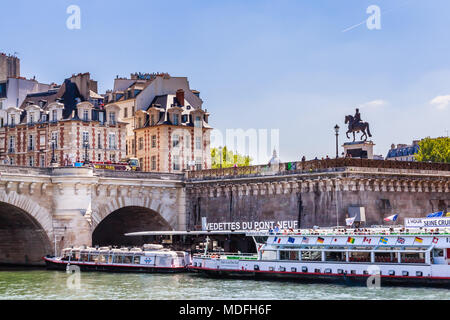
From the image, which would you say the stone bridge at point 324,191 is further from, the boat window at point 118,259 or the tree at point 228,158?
the tree at point 228,158

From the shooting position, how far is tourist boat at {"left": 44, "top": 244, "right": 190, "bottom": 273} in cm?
5906

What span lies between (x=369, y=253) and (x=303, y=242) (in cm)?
435

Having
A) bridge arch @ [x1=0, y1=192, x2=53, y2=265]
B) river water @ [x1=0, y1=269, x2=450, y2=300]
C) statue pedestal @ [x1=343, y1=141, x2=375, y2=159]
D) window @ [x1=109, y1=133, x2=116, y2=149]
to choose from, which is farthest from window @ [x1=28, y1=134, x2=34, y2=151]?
statue pedestal @ [x1=343, y1=141, x2=375, y2=159]

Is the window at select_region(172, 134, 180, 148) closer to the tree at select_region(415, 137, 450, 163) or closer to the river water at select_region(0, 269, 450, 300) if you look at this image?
the river water at select_region(0, 269, 450, 300)

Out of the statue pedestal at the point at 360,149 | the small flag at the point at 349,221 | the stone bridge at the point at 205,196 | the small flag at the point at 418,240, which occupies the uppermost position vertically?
the statue pedestal at the point at 360,149

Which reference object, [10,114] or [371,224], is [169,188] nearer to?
[371,224]

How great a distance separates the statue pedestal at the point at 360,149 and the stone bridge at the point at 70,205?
14.0 meters

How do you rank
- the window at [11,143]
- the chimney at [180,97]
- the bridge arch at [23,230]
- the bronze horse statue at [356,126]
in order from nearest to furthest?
1. the bridge arch at [23,230]
2. the bronze horse statue at [356,126]
3. the window at [11,143]
4. the chimney at [180,97]

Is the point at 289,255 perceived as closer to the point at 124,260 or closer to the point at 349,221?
the point at 349,221

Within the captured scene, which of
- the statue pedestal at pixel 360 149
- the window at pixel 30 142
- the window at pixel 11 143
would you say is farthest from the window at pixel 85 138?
the statue pedestal at pixel 360 149

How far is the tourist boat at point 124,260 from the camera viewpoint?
2325 inches

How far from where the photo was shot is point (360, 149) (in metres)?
64.8

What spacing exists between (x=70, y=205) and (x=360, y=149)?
863 inches
